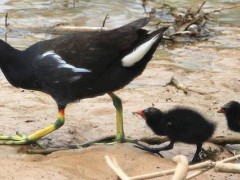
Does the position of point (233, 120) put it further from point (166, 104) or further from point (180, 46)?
point (180, 46)

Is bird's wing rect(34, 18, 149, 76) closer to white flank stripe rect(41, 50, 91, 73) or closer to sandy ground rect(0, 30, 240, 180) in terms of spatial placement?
white flank stripe rect(41, 50, 91, 73)

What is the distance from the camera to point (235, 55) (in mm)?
9688

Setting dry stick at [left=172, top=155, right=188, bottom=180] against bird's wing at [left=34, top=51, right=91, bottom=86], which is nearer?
dry stick at [left=172, top=155, right=188, bottom=180]

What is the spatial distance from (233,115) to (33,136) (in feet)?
5.99

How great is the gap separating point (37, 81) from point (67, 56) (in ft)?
1.10

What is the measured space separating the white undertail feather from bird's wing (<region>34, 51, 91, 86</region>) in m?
0.34

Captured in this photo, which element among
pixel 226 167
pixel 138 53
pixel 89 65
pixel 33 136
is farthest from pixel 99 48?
Result: pixel 226 167

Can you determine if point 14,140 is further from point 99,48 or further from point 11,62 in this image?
point 99,48

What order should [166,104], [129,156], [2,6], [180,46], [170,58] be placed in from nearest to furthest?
[129,156], [166,104], [170,58], [180,46], [2,6]

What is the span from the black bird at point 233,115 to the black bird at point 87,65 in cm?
98

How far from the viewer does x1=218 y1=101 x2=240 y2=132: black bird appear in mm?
6305

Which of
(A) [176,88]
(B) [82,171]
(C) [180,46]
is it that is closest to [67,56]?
(B) [82,171]

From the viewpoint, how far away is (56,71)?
586 cm

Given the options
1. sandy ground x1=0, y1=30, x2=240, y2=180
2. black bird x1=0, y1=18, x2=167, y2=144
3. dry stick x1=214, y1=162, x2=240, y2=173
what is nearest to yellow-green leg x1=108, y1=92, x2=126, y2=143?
Answer: sandy ground x1=0, y1=30, x2=240, y2=180
